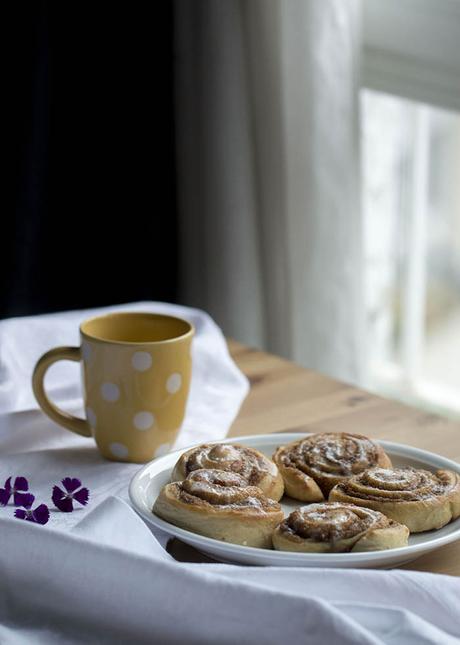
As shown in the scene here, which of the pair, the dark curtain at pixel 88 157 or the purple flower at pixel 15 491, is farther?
the dark curtain at pixel 88 157

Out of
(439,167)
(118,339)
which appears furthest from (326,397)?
(439,167)

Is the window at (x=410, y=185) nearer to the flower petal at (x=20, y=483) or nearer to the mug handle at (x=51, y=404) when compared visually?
the mug handle at (x=51, y=404)

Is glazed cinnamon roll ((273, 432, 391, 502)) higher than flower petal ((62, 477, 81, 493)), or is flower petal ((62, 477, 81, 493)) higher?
glazed cinnamon roll ((273, 432, 391, 502))

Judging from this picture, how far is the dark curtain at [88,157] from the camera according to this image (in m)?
1.69

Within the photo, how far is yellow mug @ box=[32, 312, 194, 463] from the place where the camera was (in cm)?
81

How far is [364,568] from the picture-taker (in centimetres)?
62

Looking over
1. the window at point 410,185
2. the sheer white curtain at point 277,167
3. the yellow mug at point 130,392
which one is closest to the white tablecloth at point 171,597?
the yellow mug at point 130,392

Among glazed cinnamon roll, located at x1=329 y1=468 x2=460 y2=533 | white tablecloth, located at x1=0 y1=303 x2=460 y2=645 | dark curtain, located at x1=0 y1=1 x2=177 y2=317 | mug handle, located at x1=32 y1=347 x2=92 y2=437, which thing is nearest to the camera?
white tablecloth, located at x1=0 y1=303 x2=460 y2=645

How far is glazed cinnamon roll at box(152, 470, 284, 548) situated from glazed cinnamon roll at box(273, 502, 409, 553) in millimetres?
14

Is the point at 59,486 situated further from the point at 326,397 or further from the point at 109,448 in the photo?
the point at 326,397

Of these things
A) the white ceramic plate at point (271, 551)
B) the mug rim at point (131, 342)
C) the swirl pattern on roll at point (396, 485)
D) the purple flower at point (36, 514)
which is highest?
the mug rim at point (131, 342)

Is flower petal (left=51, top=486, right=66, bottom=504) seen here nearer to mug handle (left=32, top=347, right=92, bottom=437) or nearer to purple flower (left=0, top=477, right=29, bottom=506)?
purple flower (left=0, top=477, right=29, bottom=506)

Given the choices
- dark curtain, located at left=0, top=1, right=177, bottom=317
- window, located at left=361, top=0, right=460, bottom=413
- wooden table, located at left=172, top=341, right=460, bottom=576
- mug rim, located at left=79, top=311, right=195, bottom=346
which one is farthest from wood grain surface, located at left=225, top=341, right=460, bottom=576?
dark curtain, located at left=0, top=1, right=177, bottom=317

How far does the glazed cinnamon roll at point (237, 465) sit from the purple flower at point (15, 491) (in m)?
0.12
